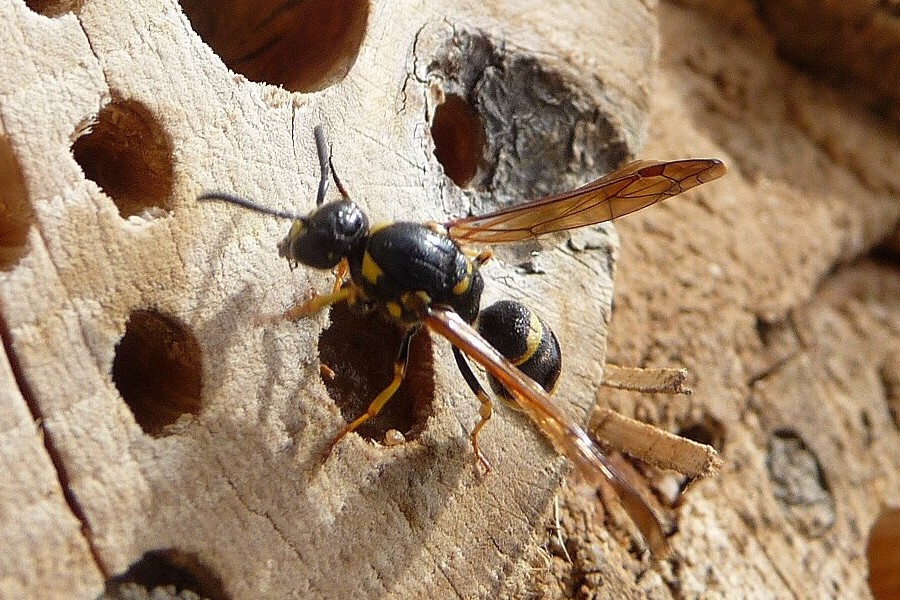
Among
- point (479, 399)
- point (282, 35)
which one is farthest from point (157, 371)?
point (282, 35)

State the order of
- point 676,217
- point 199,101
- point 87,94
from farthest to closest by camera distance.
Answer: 1. point 676,217
2. point 199,101
3. point 87,94

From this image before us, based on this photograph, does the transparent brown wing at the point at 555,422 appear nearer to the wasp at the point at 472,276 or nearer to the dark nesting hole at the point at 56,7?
the wasp at the point at 472,276

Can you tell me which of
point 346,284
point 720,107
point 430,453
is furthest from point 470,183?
point 720,107

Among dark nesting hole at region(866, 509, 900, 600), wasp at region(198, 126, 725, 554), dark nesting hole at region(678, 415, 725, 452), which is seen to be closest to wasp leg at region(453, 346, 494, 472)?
wasp at region(198, 126, 725, 554)

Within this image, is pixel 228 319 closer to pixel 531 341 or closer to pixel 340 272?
pixel 340 272

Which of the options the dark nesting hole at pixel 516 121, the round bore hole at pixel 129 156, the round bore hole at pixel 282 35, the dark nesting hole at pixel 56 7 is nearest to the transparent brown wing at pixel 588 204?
the dark nesting hole at pixel 516 121

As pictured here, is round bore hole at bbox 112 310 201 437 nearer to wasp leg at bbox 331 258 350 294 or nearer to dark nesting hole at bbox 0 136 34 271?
dark nesting hole at bbox 0 136 34 271

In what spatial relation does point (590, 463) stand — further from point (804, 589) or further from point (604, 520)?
point (804, 589)
